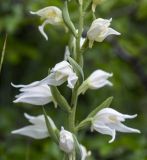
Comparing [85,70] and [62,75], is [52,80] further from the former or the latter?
[85,70]

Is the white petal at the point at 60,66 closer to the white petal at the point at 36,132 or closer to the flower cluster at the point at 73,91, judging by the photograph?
the flower cluster at the point at 73,91

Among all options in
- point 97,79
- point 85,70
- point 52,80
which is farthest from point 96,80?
point 85,70

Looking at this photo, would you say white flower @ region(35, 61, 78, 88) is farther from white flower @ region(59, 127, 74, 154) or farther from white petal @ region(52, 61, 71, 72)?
white flower @ region(59, 127, 74, 154)

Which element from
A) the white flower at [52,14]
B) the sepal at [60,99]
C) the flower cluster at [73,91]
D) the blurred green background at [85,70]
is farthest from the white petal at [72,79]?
the blurred green background at [85,70]

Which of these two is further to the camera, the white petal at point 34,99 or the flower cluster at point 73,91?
the white petal at point 34,99

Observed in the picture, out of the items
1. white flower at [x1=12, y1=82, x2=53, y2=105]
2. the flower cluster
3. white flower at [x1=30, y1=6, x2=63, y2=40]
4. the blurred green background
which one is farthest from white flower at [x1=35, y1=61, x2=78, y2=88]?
the blurred green background
